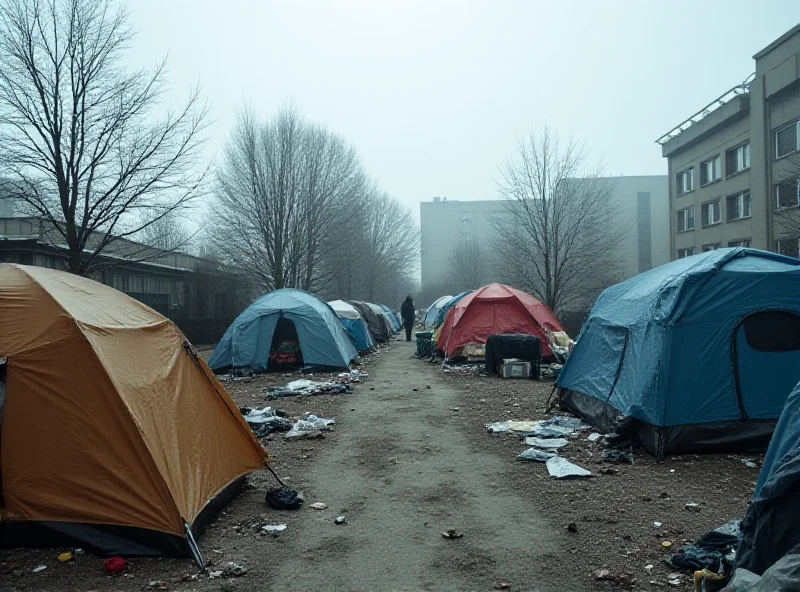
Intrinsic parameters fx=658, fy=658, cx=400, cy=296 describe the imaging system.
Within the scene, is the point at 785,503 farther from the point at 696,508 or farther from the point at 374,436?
the point at 374,436

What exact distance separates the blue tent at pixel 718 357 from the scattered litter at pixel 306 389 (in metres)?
6.96

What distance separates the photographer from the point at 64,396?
5227 mm

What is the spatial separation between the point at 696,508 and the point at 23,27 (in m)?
14.1

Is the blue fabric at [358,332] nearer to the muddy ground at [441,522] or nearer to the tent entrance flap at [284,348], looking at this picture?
the tent entrance flap at [284,348]

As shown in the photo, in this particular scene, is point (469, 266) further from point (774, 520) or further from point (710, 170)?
point (774, 520)

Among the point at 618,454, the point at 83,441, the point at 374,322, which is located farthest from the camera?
the point at 374,322

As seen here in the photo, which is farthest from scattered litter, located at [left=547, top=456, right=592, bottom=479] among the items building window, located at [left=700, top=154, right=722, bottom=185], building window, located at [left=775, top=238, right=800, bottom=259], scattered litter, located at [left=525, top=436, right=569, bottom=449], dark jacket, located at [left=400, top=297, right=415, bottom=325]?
building window, located at [left=700, top=154, right=722, bottom=185]

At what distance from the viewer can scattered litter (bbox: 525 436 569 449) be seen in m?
8.50

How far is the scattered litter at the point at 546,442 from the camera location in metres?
8.50

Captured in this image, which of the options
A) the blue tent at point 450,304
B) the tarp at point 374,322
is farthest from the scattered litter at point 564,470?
the tarp at point 374,322

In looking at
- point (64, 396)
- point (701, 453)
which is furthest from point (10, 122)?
point (701, 453)

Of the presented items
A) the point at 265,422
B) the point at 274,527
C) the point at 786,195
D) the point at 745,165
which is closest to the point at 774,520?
the point at 274,527

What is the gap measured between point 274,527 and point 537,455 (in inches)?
139

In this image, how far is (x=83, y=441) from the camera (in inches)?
203
